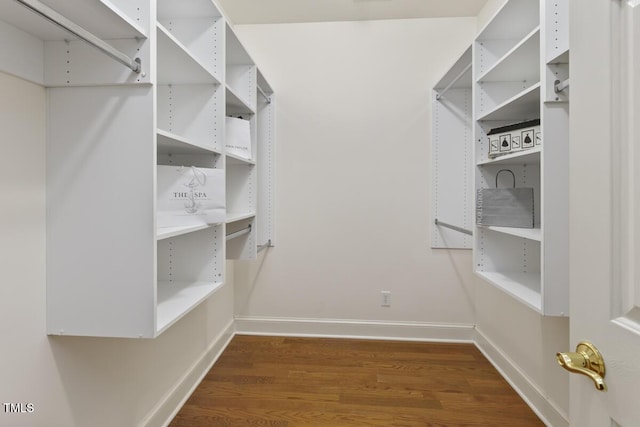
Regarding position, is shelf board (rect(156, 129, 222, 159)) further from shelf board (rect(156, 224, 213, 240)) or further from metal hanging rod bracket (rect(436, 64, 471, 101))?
metal hanging rod bracket (rect(436, 64, 471, 101))

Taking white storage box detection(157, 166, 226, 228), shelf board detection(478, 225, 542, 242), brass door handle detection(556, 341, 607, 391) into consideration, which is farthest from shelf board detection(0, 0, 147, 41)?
shelf board detection(478, 225, 542, 242)

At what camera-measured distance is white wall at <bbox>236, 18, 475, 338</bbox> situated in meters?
2.71

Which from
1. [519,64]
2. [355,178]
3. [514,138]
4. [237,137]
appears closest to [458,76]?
[519,64]

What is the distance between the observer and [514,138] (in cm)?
167

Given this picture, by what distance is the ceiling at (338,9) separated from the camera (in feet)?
8.13

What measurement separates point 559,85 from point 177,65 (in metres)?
1.67

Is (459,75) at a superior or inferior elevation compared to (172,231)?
superior

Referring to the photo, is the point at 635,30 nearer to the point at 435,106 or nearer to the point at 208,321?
the point at 435,106

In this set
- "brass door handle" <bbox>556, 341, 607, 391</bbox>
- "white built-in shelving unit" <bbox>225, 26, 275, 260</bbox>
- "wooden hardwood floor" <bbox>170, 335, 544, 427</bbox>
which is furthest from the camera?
"white built-in shelving unit" <bbox>225, 26, 275, 260</bbox>

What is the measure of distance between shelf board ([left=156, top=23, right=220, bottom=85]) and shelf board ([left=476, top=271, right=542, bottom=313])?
186cm

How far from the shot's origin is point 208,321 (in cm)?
Result: 233

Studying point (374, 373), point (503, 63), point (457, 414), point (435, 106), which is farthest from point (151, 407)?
point (435, 106)

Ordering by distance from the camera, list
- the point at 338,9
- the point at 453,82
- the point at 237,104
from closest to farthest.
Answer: the point at 237,104
the point at 453,82
the point at 338,9

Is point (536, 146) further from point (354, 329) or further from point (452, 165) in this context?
point (354, 329)
